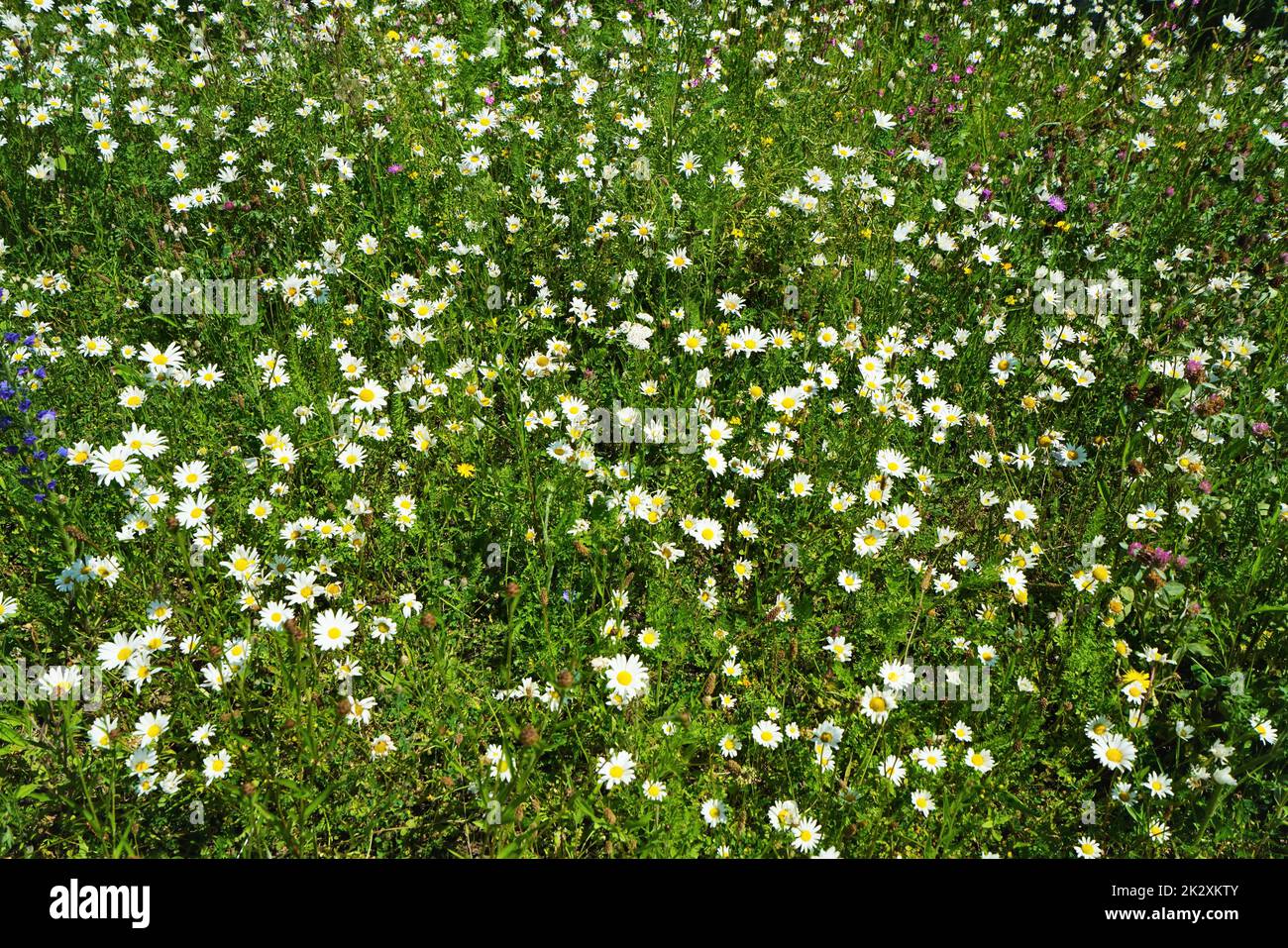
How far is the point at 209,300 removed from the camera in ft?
10.9

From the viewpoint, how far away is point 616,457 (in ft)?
10.2

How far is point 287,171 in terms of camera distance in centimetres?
379

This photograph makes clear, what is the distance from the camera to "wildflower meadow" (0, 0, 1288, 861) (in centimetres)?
227

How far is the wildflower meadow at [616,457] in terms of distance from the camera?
7.44 feet

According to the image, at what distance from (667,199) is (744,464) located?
140cm

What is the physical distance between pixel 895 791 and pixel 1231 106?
16.1ft

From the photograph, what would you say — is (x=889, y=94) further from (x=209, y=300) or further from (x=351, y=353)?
(x=209, y=300)

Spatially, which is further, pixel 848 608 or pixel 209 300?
pixel 209 300

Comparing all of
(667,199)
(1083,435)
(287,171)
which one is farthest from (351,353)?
(1083,435)

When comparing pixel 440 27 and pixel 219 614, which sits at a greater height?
pixel 440 27

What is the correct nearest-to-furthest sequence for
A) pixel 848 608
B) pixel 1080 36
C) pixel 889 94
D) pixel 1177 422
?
pixel 848 608
pixel 1177 422
pixel 889 94
pixel 1080 36

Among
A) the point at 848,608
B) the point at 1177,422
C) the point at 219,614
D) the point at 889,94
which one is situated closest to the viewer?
the point at 219,614

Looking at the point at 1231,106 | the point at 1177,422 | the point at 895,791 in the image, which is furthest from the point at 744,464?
the point at 1231,106

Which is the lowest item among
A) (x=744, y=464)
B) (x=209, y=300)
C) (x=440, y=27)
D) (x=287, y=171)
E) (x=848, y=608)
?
(x=848, y=608)
